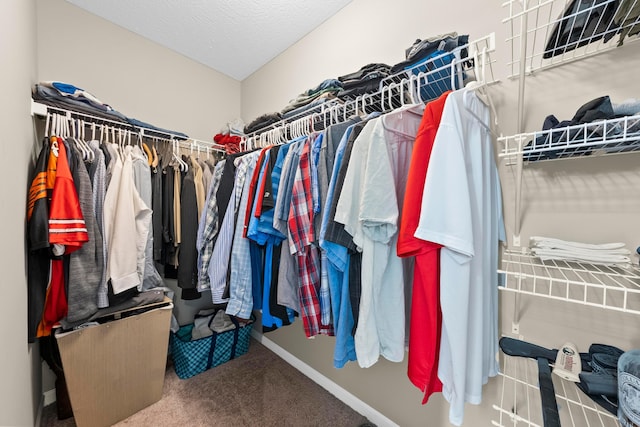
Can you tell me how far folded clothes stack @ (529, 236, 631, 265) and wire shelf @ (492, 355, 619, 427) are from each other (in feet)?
1.48

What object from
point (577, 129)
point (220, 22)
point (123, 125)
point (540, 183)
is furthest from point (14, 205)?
point (540, 183)

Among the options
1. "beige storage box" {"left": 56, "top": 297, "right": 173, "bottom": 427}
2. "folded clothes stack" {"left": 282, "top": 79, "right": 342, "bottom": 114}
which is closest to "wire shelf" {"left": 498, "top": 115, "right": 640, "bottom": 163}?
"folded clothes stack" {"left": 282, "top": 79, "right": 342, "bottom": 114}

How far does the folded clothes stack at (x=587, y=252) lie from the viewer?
69cm

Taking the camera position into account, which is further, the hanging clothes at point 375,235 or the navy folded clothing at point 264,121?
the navy folded clothing at point 264,121

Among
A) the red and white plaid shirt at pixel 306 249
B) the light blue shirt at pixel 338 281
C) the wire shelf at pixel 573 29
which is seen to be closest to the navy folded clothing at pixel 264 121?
the red and white plaid shirt at pixel 306 249

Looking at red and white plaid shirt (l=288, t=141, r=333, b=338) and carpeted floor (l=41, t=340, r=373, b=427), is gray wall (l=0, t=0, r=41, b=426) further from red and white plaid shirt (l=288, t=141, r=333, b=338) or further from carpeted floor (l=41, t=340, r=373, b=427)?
red and white plaid shirt (l=288, t=141, r=333, b=338)

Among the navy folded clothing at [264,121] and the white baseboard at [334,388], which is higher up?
the navy folded clothing at [264,121]

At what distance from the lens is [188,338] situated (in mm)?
1885

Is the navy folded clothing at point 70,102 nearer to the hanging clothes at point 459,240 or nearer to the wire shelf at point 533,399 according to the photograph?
the hanging clothes at point 459,240

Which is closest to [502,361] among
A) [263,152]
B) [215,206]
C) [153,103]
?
[263,152]

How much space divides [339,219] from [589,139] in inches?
27.7

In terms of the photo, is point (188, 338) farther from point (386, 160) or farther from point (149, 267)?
point (386, 160)

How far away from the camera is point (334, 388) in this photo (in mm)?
1594

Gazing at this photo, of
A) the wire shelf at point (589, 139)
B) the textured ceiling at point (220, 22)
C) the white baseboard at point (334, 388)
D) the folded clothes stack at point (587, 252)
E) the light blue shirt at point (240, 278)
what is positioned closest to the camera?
the wire shelf at point (589, 139)
